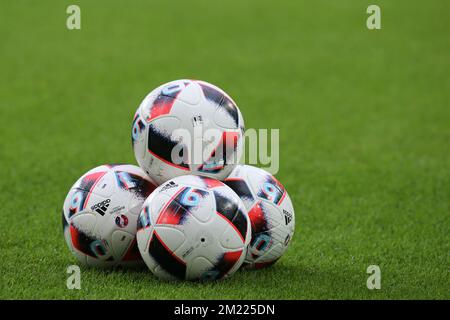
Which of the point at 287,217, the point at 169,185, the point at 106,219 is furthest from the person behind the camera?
the point at 287,217

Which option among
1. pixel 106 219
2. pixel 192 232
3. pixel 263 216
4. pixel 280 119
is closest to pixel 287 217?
pixel 263 216

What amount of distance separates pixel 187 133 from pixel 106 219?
37.2 inches

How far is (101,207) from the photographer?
241 inches

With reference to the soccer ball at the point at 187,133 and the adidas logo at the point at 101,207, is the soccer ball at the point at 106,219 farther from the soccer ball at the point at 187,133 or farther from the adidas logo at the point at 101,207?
the soccer ball at the point at 187,133

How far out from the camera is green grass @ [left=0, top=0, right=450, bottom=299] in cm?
632

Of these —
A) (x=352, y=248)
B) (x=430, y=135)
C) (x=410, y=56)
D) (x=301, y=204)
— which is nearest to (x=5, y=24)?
(x=410, y=56)

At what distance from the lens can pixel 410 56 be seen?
18703mm

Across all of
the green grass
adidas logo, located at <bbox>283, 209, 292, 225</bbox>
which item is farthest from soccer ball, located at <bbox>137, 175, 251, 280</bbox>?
adidas logo, located at <bbox>283, 209, 292, 225</bbox>

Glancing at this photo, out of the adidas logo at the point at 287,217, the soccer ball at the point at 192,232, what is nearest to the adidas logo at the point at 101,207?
the soccer ball at the point at 192,232

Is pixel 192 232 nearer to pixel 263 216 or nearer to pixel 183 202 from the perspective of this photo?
pixel 183 202

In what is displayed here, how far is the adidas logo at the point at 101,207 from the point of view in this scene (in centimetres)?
612

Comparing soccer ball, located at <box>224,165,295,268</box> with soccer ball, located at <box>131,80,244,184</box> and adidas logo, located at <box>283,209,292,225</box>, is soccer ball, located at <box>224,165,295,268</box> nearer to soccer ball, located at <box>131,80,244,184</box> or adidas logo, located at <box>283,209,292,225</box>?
adidas logo, located at <box>283,209,292,225</box>

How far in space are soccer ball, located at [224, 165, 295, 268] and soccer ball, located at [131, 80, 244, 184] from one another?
278 millimetres
